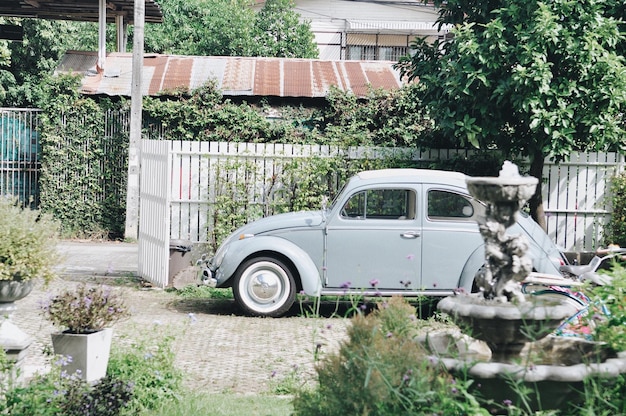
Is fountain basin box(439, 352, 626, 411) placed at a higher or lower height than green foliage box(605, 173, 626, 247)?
lower

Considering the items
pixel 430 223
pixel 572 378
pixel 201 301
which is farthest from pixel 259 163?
pixel 572 378

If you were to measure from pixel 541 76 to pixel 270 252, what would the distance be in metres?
4.47

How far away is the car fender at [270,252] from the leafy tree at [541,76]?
338cm

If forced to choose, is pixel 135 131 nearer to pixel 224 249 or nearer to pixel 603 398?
pixel 224 249

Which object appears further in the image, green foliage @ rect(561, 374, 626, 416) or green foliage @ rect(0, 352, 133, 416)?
green foliage @ rect(0, 352, 133, 416)

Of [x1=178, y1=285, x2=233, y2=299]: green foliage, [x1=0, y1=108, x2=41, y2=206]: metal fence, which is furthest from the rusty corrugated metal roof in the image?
[x1=178, y1=285, x2=233, y2=299]: green foliage

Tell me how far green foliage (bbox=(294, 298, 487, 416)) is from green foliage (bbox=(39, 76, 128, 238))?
13.8m

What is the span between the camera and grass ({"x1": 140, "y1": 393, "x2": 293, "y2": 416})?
6502 millimetres

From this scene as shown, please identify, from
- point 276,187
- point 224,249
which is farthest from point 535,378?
point 276,187

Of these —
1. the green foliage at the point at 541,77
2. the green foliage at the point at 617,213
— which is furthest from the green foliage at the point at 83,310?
the green foliage at the point at 617,213

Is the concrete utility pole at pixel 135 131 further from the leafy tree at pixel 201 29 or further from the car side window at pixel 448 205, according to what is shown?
the leafy tree at pixel 201 29

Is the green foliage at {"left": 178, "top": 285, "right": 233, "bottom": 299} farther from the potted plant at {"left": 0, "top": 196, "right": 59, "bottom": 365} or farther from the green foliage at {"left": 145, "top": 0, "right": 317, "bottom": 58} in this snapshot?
the green foliage at {"left": 145, "top": 0, "right": 317, "bottom": 58}

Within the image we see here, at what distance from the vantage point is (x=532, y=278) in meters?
9.57

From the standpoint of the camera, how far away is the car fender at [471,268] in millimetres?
10703
